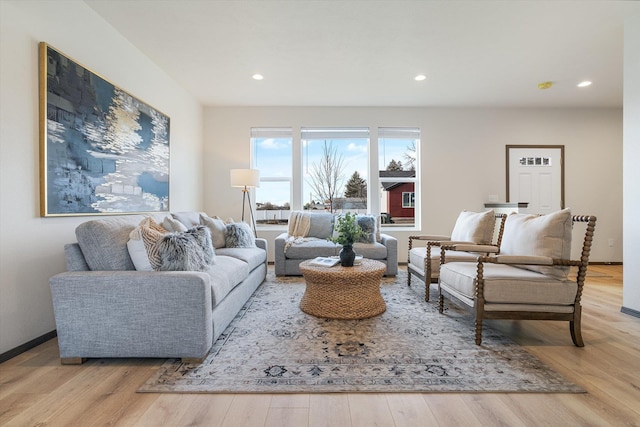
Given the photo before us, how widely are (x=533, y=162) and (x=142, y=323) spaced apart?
6.00 m

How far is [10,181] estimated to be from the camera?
1948 mm

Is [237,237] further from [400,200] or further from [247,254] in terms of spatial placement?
[400,200]

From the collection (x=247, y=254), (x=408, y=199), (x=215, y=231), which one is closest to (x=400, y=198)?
(x=408, y=199)

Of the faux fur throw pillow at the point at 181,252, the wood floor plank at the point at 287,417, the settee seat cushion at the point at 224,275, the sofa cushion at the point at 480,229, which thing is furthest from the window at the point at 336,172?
the wood floor plank at the point at 287,417

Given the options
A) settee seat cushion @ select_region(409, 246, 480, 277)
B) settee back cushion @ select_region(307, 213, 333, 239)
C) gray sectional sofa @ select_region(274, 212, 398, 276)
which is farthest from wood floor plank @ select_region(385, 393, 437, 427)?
settee back cushion @ select_region(307, 213, 333, 239)

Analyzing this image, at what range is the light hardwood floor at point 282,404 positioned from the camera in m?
1.38

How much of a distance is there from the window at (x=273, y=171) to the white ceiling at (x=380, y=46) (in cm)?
74

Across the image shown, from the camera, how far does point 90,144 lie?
2551 mm

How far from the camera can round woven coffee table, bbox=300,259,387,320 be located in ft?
8.45

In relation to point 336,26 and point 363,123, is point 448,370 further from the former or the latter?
point 363,123

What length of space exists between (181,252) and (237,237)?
1702 mm

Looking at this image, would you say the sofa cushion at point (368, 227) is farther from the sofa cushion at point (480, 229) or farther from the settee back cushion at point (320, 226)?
the sofa cushion at point (480, 229)

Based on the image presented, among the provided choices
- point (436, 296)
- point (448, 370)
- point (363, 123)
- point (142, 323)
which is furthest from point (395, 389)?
point (363, 123)

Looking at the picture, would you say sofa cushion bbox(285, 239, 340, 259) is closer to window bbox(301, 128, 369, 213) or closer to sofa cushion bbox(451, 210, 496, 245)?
window bbox(301, 128, 369, 213)
